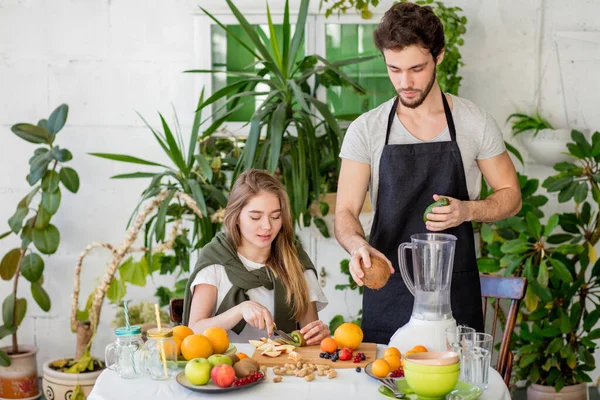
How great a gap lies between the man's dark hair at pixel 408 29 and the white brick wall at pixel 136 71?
5.58 ft

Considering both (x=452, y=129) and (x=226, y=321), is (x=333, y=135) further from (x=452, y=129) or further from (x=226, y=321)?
(x=226, y=321)

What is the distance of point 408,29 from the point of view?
2.24 metres

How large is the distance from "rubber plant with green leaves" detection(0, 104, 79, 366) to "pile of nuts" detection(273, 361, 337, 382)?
214 centimetres

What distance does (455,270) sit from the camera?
7.93ft

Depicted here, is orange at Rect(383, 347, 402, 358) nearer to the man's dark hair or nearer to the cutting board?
the cutting board

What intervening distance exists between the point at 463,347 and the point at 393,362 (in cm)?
18

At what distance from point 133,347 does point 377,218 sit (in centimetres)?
93

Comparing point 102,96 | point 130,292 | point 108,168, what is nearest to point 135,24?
point 102,96

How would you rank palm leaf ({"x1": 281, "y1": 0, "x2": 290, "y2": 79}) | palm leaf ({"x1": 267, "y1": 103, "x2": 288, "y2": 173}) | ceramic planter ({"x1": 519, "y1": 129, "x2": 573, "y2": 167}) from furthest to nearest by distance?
ceramic planter ({"x1": 519, "y1": 129, "x2": 573, "y2": 167}), palm leaf ({"x1": 281, "y1": 0, "x2": 290, "y2": 79}), palm leaf ({"x1": 267, "y1": 103, "x2": 288, "y2": 173})

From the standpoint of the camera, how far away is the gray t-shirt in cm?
240

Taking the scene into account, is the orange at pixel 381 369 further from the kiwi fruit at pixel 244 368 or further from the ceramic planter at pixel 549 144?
the ceramic planter at pixel 549 144

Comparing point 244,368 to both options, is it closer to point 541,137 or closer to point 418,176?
point 418,176

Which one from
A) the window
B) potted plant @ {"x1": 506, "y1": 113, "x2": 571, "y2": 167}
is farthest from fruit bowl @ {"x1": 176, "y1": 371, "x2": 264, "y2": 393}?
potted plant @ {"x1": 506, "y1": 113, "x2": 571, "y2": 167}

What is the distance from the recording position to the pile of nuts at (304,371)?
1.83m
